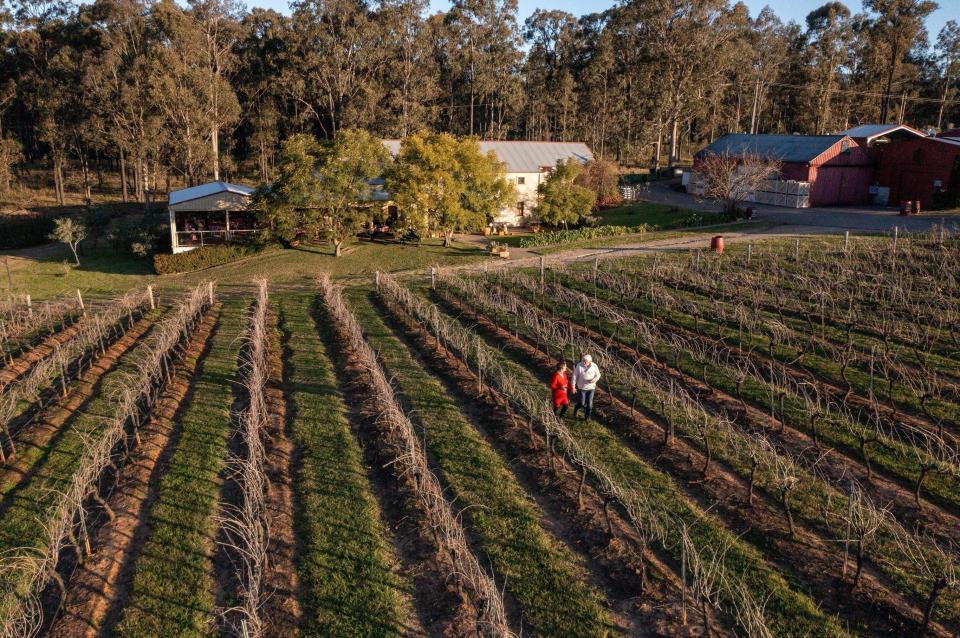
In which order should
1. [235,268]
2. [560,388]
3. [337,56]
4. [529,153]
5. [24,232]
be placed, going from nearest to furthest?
[560,388]
[235,268]
[24,232]
[529,153]
[337,56]

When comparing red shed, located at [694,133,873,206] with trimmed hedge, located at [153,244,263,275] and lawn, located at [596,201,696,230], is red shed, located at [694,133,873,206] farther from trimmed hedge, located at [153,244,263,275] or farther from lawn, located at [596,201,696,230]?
trimmed hedge, located at [153,244,263,275]

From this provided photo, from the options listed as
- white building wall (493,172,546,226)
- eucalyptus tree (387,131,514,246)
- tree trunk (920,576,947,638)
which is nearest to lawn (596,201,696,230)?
white building wall (493,172,546,226)

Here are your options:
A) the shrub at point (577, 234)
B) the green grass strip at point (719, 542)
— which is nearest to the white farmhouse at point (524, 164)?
the shrub at point (577, 234)

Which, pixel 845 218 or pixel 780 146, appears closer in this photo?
pixel 845 218

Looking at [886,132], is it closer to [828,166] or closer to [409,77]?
[828,166]

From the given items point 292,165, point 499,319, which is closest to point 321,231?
point 292,165

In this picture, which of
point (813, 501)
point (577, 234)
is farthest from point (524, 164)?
point (813, 501)
